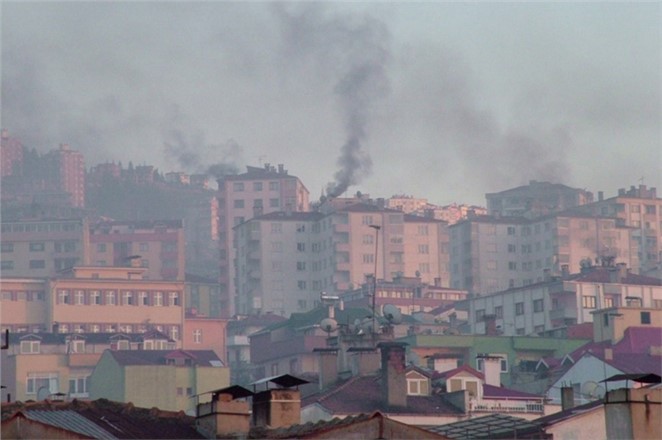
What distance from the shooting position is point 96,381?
478ft

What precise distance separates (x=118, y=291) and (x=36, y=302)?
7.21 m

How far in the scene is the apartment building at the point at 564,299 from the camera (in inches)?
6575

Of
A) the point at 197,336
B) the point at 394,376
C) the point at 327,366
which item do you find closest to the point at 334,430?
the point at 394,376

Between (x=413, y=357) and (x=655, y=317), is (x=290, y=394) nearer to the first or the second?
(x=413, y=357)

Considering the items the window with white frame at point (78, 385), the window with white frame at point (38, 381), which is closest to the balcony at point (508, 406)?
the window with white frame at point (78, 385)

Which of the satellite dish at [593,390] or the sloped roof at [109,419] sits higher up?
the satellite dish at [593,390]

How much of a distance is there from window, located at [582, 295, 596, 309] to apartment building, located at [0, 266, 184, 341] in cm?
3815

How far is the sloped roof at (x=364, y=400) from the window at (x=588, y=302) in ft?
310

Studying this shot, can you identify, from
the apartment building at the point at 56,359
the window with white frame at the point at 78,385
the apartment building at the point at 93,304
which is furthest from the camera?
the apartment building at the point at 93,304

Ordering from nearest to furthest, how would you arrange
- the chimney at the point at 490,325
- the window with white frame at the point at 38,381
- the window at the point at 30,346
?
the chimney at the point at 490,325
the window with white frame at the point at 38,381
the window at the point at 30,346

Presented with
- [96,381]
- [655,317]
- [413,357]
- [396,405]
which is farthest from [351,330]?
[96,381]

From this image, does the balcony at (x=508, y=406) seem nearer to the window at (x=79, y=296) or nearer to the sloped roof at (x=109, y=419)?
the sloped roof at (x=109, y=419)

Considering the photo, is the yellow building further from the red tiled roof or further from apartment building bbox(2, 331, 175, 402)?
the red tiled roof

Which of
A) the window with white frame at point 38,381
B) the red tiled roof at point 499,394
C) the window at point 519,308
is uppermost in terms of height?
the window at point 519,308
